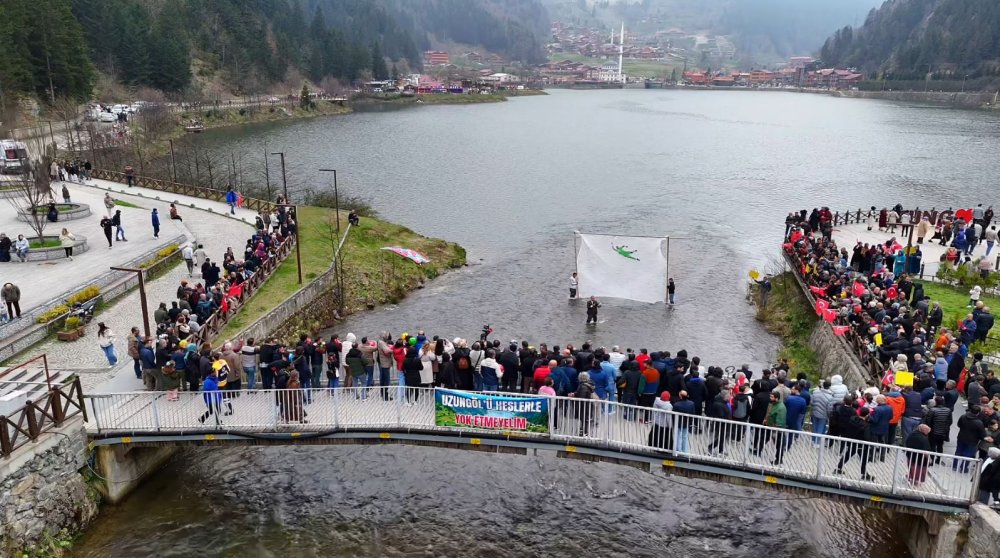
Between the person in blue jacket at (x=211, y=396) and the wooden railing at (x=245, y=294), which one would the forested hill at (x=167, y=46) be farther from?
the person in blue jacket at (x=211, y=396)

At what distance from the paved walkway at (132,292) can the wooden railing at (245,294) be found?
212 cm

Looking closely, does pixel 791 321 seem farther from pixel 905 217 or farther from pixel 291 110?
pixel 291 110

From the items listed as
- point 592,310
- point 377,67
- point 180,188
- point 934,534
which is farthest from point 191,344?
point 377,67

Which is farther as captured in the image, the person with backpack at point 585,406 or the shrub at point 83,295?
the shrub at point 83,295

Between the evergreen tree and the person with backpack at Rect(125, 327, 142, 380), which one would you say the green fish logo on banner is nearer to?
the person with backpack at Rect(125, 327, 142, 380)

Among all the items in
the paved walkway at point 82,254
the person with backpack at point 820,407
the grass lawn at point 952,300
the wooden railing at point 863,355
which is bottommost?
the grass lawn at point 952,300

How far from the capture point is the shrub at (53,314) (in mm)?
21906

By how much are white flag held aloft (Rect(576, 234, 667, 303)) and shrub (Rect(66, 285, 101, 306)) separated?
17.5 meters

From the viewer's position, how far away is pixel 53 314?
22312mm

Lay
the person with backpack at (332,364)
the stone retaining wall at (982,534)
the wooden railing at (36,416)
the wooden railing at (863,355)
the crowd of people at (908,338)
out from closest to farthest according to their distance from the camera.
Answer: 1. the stone retaining wall at (982,534)
2. the crowd of people at (908,338)
3. the wooden railing at (36,416)
4. the person with backpack at (332,364)
5. the wooden railing at (863,355)

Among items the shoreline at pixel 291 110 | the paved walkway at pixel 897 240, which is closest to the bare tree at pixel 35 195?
the paved walkway at pixel 897 240

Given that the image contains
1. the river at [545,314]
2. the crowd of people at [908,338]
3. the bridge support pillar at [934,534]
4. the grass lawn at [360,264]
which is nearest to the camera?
the bridge support pillar at [934,534]

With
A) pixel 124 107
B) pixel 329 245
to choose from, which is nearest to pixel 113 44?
pixel 124 107

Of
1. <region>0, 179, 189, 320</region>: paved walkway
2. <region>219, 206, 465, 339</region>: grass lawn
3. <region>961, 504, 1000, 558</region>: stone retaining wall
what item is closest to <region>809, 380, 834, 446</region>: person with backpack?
<region>961, 504, 1000, 558</region>: stone retaining wall
